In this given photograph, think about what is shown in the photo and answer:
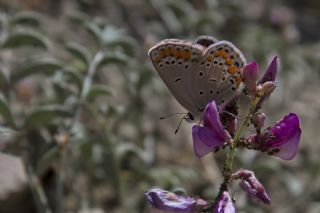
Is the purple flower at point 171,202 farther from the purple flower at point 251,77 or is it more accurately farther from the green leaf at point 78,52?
the green leaf at point 78,52

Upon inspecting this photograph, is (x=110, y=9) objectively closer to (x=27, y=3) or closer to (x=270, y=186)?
(x=27, y=3)

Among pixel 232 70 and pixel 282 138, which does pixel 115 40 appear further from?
pixel 282 138

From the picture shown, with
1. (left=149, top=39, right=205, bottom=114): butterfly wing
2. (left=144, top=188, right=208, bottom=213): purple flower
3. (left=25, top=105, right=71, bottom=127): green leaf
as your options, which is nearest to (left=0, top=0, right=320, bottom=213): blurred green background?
(left=25, top=105, right=71, bottom=127): green leaf

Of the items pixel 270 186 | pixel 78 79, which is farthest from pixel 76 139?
pixel 270 186

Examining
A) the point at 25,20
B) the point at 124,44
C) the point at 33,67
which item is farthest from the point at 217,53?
the point at 25,20

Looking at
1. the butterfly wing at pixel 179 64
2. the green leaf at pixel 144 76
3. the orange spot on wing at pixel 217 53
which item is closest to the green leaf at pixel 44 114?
the green leaf at pixel 144 76
